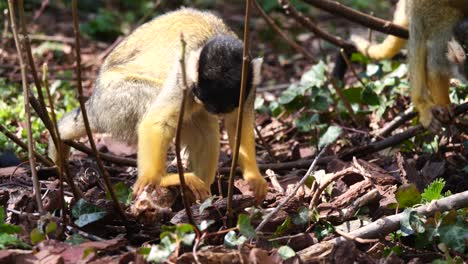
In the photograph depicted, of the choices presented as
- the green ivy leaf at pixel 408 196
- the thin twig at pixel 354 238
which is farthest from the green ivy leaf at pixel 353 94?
the thin twig at pixel 354 238

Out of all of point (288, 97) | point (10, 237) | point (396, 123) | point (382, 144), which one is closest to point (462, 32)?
point (396, 123)

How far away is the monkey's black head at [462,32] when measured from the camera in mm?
5234

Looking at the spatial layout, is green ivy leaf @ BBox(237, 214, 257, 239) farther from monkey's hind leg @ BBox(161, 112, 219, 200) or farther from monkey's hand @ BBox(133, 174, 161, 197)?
monkey's hind leg @ BBox(161, 112, 219, 200)

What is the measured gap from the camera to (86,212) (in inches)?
141

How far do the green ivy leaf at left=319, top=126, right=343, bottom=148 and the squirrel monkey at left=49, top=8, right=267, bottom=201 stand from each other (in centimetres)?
89

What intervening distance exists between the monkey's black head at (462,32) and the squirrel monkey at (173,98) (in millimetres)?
1596

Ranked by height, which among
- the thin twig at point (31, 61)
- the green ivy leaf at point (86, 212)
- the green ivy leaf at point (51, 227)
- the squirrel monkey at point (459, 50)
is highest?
the thin twig at point (31, 61)

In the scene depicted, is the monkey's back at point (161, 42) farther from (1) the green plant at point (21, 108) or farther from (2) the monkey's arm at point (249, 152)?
(1) the green plant at point (21, 108)

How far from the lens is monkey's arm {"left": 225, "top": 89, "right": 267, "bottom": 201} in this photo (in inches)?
166

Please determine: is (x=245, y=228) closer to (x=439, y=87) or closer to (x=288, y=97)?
(x=439, y=87)

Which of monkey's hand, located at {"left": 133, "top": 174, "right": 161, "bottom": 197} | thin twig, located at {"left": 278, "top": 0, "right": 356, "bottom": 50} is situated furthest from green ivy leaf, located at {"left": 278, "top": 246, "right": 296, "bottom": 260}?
thin twig, located at {"left": 278, "top": 0, "right": 356, "bottom": 50}

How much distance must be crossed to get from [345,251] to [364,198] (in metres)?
0.62

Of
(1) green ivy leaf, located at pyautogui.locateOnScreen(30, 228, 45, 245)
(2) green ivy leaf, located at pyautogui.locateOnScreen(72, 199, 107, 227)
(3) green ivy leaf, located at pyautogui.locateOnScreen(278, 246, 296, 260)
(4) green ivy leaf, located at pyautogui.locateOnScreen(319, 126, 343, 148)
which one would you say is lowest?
(4) green ivy leaf, located at pyautogui.locateOnScreen(319, 126, 343, 148)

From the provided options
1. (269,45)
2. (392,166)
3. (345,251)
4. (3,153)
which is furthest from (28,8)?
(345,251)
